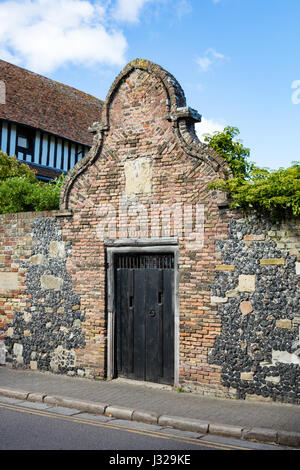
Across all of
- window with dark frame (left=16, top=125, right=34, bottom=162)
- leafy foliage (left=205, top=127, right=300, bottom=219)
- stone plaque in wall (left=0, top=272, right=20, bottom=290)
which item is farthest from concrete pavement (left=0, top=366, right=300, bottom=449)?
window with dark frame (left=16, top=125, right=34, bottom=162)

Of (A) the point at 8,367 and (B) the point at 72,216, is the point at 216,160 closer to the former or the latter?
(B) the point at 72,216

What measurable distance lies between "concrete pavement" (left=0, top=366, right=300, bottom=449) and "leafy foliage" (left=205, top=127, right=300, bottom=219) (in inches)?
111

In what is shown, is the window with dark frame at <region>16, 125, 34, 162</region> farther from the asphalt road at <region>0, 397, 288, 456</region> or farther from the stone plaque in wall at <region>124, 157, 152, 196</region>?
the asphalt road at <region>0, 397, 288, 456</region>

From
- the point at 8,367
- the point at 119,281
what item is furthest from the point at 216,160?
the point at 8,367

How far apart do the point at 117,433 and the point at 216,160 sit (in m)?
4.44

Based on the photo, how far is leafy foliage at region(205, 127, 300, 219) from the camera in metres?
6.80

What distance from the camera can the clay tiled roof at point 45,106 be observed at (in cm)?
2197

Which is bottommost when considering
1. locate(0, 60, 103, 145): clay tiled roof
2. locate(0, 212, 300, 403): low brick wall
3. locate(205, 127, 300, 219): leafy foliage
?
locate(0, 212, 300, 403): low brick wall

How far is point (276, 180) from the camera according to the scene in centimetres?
695

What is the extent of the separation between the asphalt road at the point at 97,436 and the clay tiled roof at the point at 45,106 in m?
16.6

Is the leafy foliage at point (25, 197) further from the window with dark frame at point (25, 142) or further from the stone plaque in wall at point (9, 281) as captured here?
the window with dark frame at point (25, 142)

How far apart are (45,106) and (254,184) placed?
19333 mm

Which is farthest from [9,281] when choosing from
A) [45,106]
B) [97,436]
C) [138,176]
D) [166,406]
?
[45,106]

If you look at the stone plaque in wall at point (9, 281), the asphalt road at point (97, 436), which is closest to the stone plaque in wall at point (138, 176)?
the stone plaque in wall at point (9, 281)
